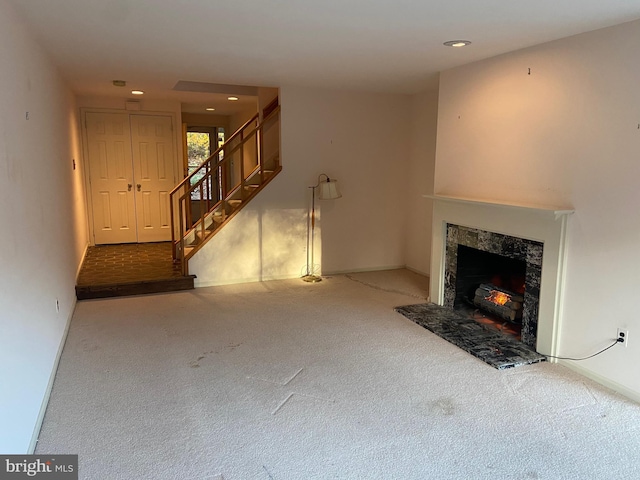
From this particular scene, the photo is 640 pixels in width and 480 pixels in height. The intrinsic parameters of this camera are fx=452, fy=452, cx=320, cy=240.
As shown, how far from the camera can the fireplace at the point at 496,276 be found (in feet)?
11.5

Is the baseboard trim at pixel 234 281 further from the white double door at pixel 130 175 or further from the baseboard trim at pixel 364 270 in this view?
the white double door at pixel 130 175

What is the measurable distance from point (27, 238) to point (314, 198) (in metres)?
3.49

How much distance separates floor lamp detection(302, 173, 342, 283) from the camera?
536cm

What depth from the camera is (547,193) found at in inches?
133

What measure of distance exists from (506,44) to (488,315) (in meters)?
2.35

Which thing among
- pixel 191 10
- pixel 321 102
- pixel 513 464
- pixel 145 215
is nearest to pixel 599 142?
pixel 513 464

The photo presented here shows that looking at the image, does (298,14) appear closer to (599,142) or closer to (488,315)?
(599,142)

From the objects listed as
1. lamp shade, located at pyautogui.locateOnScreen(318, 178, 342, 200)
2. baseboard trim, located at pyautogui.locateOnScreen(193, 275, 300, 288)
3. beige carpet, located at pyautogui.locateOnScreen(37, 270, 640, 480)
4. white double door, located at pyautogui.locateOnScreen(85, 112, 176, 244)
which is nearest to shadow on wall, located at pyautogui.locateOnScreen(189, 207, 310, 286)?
baseboard trim, located at pyautogui.locateOnScreen(193, 275, 300, 288)

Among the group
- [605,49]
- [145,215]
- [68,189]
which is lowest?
[145,215]

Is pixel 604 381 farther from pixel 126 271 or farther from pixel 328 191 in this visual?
pixel 126 271

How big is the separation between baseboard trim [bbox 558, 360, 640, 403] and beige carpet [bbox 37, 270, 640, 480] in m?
0.07

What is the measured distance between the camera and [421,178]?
228 inches

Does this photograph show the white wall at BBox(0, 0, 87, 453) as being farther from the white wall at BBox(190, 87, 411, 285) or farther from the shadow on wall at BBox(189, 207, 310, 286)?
the white wall at BBox(190, 87, 411, 285)

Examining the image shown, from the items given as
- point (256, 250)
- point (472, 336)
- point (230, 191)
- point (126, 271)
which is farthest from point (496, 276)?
point (126, 271)
